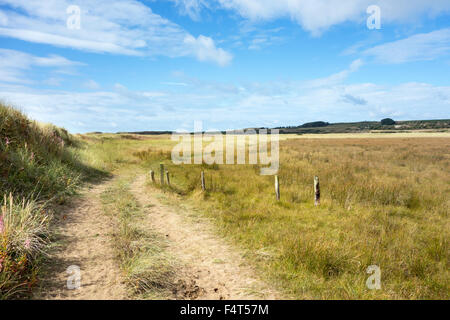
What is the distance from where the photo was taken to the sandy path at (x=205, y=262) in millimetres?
4535

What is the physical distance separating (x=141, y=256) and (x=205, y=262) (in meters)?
1.47

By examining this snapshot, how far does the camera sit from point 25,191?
7.87m

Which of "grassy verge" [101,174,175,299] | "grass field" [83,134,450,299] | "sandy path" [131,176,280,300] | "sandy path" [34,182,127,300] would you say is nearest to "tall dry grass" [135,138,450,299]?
→ "grass field" [83,134,450,299]

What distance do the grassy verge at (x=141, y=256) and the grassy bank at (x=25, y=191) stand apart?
1546mm

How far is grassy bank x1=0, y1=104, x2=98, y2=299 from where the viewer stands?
4168 millimetres

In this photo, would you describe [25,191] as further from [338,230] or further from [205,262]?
[338,230]

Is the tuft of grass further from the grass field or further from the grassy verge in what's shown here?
the grass field

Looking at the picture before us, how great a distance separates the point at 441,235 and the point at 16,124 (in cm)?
1680

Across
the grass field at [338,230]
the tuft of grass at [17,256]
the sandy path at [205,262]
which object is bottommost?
the sandy path at [205,262]

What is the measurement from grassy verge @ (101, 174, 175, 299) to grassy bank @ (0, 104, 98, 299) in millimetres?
1546

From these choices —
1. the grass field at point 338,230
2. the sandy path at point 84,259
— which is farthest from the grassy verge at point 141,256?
the grass field at point 338,230

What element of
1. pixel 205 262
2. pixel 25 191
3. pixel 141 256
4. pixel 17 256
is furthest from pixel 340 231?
pixel 25 191

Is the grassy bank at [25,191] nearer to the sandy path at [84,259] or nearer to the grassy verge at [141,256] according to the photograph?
the sandy path at [84,259]
